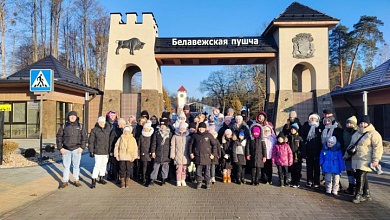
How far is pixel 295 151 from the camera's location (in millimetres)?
7359

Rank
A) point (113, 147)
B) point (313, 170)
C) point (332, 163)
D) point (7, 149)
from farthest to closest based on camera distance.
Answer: point (7, 149)
point (113, 147)
point (313, 170)
point (332, 163)

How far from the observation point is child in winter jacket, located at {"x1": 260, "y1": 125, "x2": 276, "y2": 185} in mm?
7670

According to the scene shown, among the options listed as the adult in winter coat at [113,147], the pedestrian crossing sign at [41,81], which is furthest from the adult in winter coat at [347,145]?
the pedestrian crossing sign at [41,81]

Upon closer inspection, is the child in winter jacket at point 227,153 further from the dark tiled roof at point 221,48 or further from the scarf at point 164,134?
the dark tiled roof at point 221,48

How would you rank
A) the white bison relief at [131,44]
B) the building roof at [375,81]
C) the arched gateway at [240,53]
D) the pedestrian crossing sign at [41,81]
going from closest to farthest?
the pedestrian crossing sign at [41,81] → the building roof at [375,81] → the arched gateway at [240,53] → the white bison relief at [131,44]

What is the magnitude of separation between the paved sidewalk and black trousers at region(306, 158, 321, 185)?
40cm

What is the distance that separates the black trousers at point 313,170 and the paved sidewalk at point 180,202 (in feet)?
1.31

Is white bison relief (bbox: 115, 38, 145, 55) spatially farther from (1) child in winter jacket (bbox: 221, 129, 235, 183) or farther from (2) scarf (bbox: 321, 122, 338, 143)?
(2) scarf (bbox: 321, 122, 338, 143)

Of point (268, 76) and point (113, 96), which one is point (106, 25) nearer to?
point (113, 96)

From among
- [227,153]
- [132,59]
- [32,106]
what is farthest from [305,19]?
[32,106]

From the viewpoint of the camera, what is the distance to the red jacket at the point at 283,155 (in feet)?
23.7

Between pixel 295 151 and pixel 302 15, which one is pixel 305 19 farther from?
pixel 295 151

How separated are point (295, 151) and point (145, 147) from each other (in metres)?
3.83

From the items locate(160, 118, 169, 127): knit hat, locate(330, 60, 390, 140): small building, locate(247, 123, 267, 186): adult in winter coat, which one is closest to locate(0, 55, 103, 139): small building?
locate(160, 118, 169, 127): knit hat
